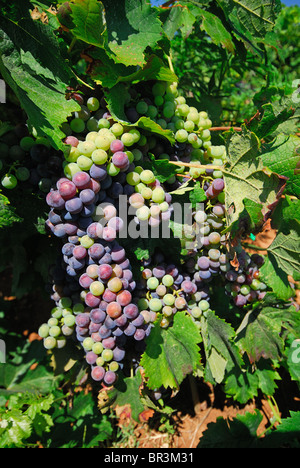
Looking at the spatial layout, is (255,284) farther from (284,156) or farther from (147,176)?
(147,176)

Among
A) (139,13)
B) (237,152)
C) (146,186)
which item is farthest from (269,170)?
(139,13)

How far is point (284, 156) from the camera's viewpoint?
943mm

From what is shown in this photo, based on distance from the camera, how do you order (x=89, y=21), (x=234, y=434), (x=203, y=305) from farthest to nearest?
1. (x=234, y=434)
2. (x=203, y=305)
3. (x=89, y=21)

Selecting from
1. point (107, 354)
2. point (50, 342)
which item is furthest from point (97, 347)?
point (50, 342)

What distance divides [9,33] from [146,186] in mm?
544

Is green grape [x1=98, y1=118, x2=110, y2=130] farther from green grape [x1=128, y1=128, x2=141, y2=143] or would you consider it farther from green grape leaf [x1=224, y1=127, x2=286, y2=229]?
green grape leaf [x1=224, y1=127, x2=286, y2=229]

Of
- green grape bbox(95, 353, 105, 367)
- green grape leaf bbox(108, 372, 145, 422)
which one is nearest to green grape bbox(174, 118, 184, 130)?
green grape bbox(95, 353, 105, 367)

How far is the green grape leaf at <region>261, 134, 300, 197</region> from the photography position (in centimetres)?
94

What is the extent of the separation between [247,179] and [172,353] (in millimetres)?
643

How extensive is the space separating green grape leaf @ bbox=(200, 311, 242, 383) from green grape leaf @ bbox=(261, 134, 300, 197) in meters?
0.55

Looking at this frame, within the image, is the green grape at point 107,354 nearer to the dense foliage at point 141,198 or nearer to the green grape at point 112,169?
the dense foliage at point 141,198

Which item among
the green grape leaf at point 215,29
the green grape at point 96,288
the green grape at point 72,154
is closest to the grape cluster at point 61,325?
the green grape at point 96,288

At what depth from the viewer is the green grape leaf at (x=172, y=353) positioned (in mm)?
1070

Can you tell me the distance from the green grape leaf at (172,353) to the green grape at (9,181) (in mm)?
643
